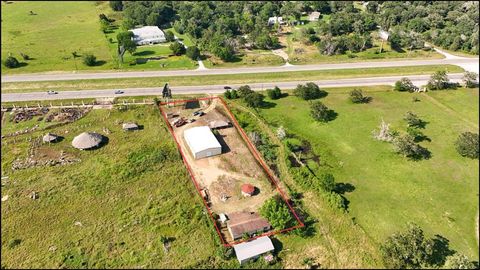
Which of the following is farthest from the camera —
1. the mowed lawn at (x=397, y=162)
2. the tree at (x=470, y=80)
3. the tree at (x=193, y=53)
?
the tree at (x=193, y=53)

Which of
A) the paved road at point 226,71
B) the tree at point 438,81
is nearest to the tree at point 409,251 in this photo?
the tree at point 438,81

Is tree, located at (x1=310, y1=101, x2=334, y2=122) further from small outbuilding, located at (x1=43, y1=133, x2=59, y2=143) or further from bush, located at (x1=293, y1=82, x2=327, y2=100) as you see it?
small outbuilding, located at (x1=43, y1=133, x2=59, y2=143)

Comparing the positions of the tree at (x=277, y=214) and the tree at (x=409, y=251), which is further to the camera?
the tree at (x=277, y=214)

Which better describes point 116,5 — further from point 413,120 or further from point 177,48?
point 413,120

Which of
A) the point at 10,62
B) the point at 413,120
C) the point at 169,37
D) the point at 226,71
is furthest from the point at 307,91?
the point at 10,62

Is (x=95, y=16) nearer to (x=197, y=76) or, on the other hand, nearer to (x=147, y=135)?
(x=197, y=76)

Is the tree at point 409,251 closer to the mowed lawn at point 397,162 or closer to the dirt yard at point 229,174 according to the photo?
the mowed lawn at point 397,162
